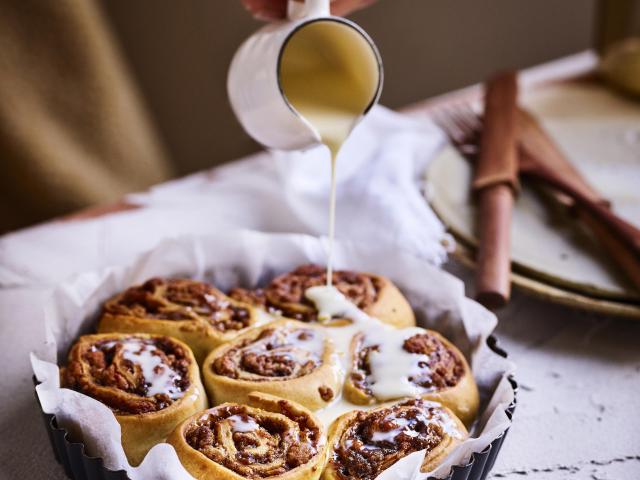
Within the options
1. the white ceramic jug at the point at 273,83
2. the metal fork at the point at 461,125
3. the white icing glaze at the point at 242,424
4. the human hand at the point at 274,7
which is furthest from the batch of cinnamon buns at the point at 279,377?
the metal fork at the point at 461,125

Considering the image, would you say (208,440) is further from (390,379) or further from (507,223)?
(507,223)

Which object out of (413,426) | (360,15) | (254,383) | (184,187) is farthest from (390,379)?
(360,15)

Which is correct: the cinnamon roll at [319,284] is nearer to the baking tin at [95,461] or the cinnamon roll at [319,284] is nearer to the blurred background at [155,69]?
the baking tin at [95,461]

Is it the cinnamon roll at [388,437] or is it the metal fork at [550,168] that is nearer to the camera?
the cinnamon roll at [388,437]

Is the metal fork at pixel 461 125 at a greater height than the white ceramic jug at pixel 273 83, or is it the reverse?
the white ceramic jug at pixel 273 83

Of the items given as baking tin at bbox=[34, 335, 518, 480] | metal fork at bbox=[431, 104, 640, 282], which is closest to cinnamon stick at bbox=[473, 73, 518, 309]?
metal fork at bbox=[431, 104, 640, 282]

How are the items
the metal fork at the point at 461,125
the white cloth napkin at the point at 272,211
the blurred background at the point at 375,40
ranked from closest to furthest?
the white cloth napkin at the point at 272,211 < the metal fork at the point at 461,125 < the blurred background at the point at 375,40

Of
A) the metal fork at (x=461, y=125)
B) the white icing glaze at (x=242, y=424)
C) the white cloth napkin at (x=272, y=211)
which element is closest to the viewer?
the white icing glaze at (x=242, y=424)

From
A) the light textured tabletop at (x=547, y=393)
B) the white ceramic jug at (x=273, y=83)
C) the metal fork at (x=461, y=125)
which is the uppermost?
the white ceramic jug at (x=273, y=83)
